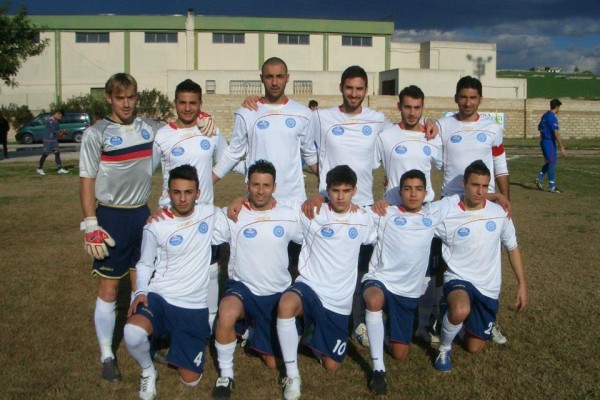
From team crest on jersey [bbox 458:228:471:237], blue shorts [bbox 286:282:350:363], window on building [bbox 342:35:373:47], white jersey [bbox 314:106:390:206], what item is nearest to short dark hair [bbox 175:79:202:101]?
white jersey [bbox 314:106:390:206]

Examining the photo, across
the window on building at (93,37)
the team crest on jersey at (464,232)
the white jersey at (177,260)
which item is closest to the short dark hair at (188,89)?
the white jersey at (177,260)

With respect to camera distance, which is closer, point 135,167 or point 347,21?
point 135,167

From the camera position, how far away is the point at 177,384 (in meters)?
4.34

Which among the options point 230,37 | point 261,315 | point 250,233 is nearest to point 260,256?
point 250,233

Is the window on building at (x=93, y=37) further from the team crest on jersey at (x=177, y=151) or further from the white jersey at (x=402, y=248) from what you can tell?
the white jersey at (x=402, y=248)

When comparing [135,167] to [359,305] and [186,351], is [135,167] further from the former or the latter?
[359,305]

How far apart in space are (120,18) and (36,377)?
1838 inches

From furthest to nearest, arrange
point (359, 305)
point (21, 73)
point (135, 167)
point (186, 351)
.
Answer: point (21, 73), point (359, 305), point (135, 167), point (186, 351)

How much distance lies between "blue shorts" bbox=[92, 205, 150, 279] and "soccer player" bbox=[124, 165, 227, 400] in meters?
0.25

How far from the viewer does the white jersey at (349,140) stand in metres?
5.12

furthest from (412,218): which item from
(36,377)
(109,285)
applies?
(36,377)

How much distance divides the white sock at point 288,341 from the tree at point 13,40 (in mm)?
20255

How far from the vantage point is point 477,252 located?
495 centimetres

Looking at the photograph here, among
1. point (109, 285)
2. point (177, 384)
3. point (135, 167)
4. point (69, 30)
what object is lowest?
point (177, 384)
